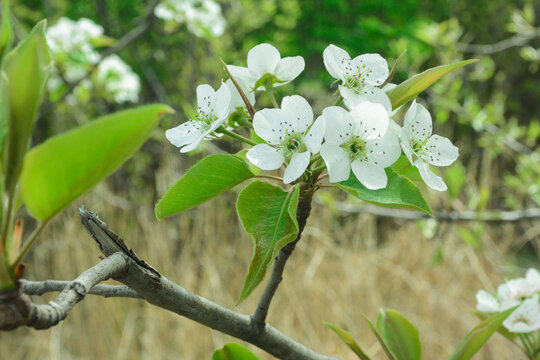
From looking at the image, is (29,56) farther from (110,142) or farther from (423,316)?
(423,316)

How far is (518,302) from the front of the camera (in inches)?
23.6

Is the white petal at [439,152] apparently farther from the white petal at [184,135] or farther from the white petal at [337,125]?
the white petal at [184,135]

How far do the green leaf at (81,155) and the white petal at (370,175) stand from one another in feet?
0.62

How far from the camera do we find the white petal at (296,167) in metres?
0.37

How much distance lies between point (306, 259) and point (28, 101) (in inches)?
107

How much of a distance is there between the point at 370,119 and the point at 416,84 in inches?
1.7

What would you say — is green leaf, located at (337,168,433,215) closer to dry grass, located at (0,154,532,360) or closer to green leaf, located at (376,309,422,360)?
green leaf, located at (376,309,422,360)

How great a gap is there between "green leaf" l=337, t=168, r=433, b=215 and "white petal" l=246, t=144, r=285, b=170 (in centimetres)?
5

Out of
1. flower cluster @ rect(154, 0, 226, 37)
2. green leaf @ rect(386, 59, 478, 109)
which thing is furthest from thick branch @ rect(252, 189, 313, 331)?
flower cluster @ rect(154, 0, 226, 37)

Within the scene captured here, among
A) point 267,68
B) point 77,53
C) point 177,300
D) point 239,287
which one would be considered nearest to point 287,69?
point 267,68

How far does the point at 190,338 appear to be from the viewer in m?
2.23

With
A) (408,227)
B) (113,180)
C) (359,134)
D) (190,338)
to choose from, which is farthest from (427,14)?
(359,134)

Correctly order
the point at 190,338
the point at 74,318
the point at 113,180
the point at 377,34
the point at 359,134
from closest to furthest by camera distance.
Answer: the point at 359,134, the point at 190,338, the point at 74,318, the point at 113,180, the point at 377,34

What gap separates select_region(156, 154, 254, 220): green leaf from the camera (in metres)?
0.37
